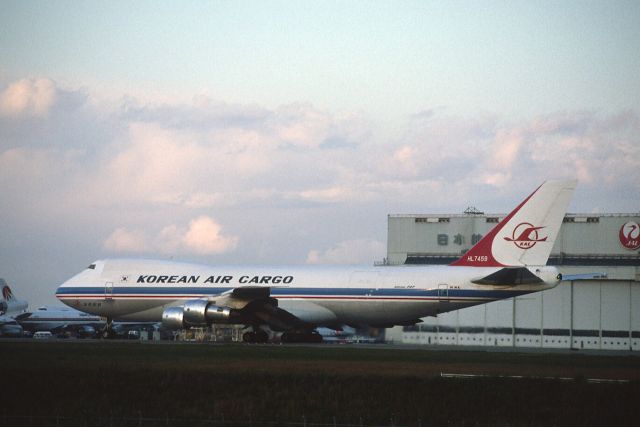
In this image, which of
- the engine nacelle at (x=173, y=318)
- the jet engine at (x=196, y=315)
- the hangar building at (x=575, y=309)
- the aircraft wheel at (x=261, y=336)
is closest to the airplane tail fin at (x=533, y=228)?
the aircraft wheel at (x=261, y=336)

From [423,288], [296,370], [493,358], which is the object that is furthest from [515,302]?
[296,370]

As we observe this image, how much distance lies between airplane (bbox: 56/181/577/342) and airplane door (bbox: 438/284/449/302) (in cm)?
5

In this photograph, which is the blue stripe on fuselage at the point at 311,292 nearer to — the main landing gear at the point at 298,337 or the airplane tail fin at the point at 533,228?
the airplane tail fin at the point at 533,228

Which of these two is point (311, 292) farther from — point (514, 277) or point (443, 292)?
point (514, 277)

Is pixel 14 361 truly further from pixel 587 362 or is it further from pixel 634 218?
pixel 634 218

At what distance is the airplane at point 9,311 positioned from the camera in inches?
2859

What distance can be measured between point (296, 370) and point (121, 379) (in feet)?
19.9

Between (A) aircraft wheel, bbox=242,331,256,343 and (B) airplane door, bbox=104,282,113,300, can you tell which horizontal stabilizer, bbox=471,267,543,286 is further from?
(B) airplane door, bbox=104,282,113,300

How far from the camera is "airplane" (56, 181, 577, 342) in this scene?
157 feet

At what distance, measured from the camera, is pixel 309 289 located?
51625 millimetres

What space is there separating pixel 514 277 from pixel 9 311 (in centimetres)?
5012

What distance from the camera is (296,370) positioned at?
32719 millimetres

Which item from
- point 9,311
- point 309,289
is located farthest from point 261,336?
point 9,311

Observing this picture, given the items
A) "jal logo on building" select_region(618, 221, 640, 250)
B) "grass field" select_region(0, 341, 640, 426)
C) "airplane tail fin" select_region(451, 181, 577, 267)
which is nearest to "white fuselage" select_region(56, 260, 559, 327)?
"airplane tail fin" select_region(451, 181, 577, 267)
